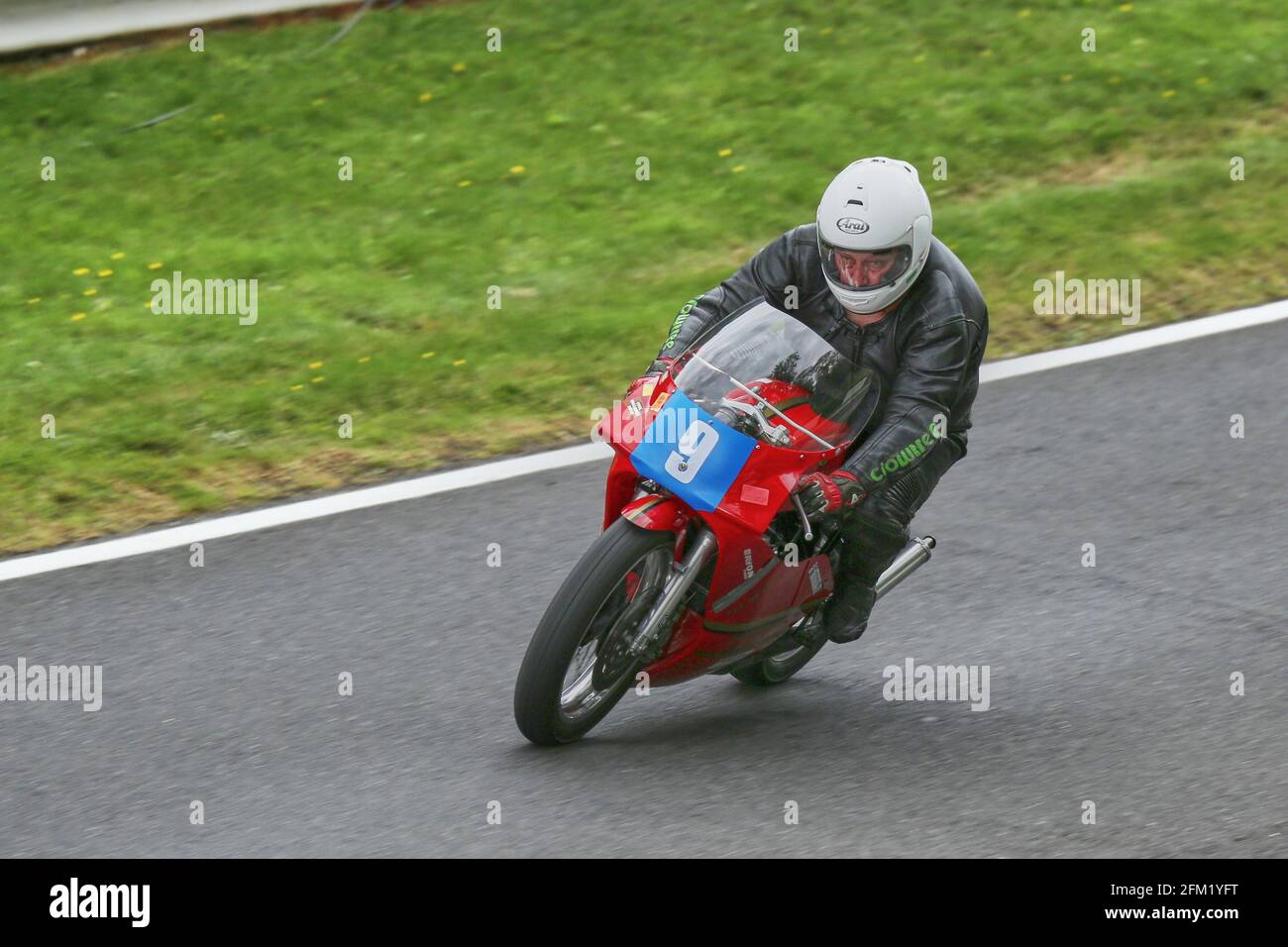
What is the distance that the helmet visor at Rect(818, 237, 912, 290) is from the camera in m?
5.35

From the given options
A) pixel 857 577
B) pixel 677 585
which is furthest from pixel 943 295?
pixel 677 585

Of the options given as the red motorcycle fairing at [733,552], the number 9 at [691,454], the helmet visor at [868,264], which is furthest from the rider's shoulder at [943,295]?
the number 9 at [691,454]

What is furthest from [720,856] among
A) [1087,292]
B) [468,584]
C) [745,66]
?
[745,66]

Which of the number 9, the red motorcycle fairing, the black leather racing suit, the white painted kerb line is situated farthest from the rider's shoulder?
the white painted kerb line

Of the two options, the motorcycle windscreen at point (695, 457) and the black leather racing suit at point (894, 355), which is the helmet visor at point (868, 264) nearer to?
the black leather racing suit at point (894, 355)

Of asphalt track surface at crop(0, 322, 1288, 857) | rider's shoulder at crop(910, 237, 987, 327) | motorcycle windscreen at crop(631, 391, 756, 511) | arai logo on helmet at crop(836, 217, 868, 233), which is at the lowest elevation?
asphalt track surface at crop(0, 322, 1288, 857)

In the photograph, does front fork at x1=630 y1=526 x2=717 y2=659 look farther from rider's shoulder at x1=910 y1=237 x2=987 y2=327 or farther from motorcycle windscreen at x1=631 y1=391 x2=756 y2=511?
rider's shoulder at x1=910 y1=237 x2=987 y2=327

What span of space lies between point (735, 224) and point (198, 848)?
6.63 meters

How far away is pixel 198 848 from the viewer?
15.9ft

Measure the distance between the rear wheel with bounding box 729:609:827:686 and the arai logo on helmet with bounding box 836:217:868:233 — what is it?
4.31 feet

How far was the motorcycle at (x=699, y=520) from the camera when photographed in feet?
17.0

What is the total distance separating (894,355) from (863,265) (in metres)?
0.35

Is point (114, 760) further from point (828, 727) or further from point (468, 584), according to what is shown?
point (828, 727)

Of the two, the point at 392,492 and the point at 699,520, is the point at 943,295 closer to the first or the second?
the point at 699,520
